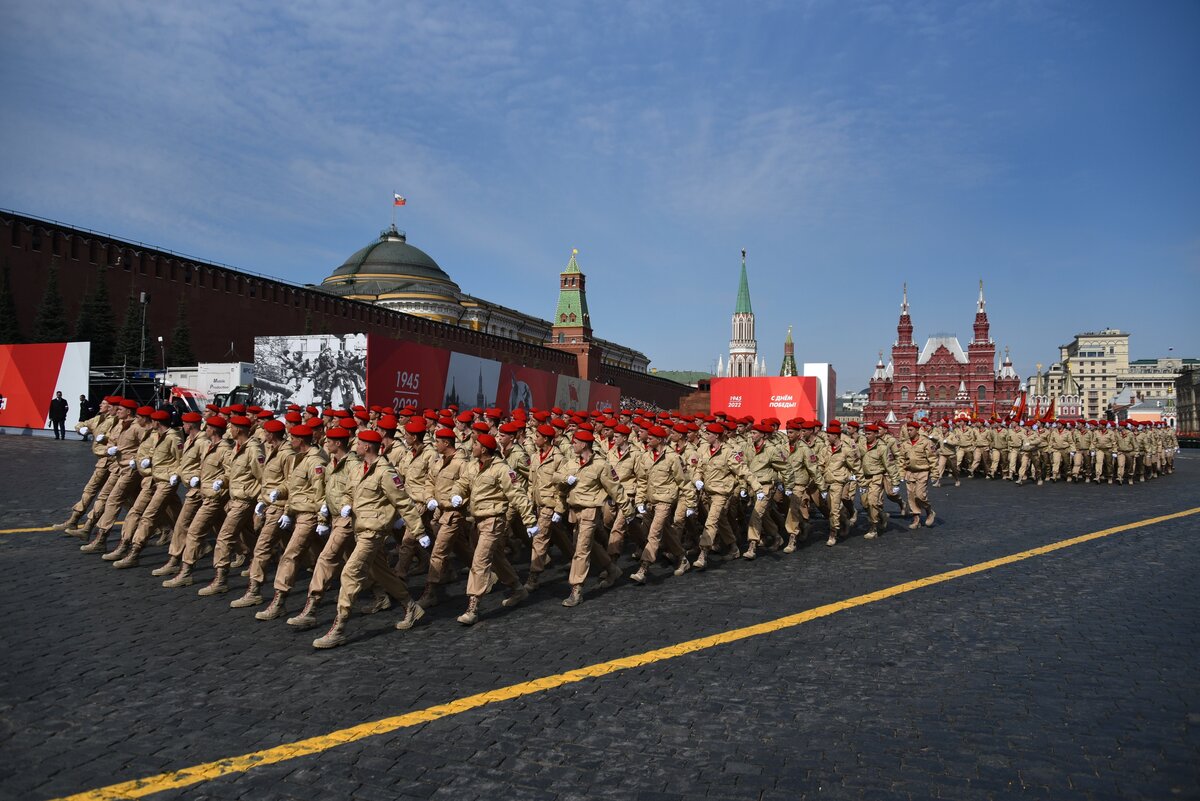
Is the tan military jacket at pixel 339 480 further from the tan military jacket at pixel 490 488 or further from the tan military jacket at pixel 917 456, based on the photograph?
the tan military jacket at pixel 917 456

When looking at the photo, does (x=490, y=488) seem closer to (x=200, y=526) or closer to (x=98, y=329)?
(x=200, y=526)

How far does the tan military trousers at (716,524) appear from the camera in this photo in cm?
1005

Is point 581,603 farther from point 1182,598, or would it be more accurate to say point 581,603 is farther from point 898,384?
point 898,384

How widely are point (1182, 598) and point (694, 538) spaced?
5570mm

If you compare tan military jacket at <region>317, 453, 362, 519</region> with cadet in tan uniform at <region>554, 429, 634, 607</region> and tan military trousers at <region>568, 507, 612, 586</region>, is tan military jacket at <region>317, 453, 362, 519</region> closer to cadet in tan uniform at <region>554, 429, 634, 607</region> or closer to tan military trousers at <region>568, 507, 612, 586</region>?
cadet in tan uniform at <region>554, 429, 634, 607</region>

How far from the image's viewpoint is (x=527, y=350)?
7012cm

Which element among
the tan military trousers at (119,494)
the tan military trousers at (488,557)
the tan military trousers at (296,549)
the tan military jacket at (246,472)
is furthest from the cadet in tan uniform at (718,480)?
the tan military trousers at (119,494)

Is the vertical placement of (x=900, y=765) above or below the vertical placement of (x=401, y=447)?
below

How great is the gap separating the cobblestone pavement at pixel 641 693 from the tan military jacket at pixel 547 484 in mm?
950

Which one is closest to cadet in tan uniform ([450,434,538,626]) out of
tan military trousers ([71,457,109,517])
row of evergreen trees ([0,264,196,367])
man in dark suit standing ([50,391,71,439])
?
tan military trousers ([71,457,109,517])

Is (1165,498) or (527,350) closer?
(1165,498)

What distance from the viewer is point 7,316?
3406 cm

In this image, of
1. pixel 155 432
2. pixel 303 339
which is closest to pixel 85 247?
pixel 303 339

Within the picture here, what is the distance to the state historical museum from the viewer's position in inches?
3575
